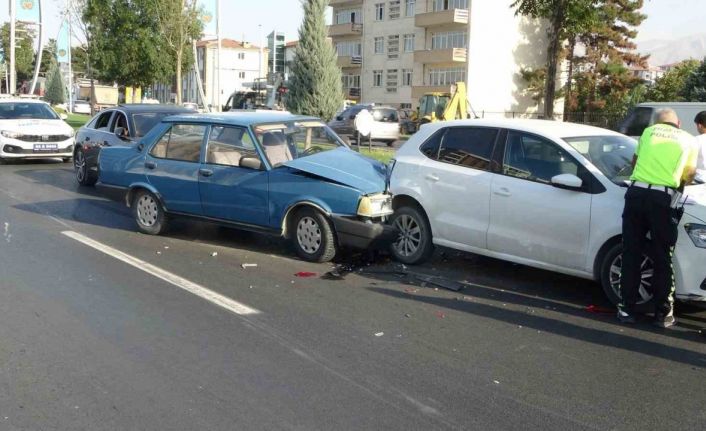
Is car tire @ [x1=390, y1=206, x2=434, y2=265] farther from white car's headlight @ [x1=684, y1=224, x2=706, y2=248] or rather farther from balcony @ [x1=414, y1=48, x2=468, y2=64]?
balcony @ [x1=414, y1=48, x2=468, y2=64]

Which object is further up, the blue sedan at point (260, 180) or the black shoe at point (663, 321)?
the blue sedan at point (260, 180)

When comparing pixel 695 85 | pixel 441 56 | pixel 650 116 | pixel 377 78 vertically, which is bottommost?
pixel 650 116

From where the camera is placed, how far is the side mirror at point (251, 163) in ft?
28.5

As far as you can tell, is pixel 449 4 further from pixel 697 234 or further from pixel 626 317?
pixel 626 317

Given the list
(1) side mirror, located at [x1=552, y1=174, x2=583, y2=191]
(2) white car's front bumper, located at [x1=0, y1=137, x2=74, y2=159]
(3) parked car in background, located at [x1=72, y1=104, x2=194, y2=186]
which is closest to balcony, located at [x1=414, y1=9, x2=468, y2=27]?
(2) white car's front bumper, located at [x1=0, y1=137, x2=74, y2=159]

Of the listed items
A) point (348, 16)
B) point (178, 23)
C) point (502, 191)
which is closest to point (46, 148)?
point (502, 191)

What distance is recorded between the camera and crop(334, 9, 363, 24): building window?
65775 mm

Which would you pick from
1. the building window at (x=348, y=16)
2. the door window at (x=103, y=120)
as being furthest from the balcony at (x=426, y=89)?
the door window at (x=103, y=120)

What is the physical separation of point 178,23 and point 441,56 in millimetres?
28739

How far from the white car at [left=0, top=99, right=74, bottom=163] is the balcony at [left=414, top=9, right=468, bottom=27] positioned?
40.3 m

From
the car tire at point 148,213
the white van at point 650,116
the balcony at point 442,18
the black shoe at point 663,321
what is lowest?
the black shoe at point 663,321

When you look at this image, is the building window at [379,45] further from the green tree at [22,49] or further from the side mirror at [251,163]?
the side mirror at [251,163]

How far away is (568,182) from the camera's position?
669 centimetres

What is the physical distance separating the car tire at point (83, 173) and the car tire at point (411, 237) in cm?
833
